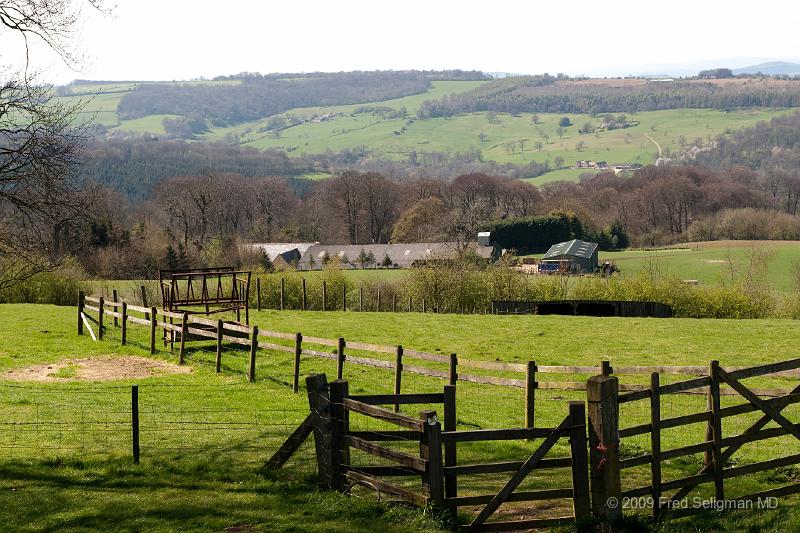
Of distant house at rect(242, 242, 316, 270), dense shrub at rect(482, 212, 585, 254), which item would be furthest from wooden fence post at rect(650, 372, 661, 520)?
dense shrub at rect(482, 212, 585, 254)

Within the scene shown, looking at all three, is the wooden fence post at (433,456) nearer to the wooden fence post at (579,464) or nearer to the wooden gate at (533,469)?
the wooden gate at (533,469)

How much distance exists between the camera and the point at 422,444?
10.8m

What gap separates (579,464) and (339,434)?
318cm

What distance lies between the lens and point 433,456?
1060cm

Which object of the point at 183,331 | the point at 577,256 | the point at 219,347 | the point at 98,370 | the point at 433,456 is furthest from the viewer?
the point at 577,256

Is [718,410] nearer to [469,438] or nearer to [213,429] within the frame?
[469,438]

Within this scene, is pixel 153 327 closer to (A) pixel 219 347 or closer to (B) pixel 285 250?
(A) pixel 219 347

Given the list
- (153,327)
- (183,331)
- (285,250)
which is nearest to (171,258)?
(285,250)

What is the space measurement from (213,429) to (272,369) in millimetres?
8096

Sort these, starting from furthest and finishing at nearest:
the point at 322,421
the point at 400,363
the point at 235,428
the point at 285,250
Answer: the point at 285,250 < the point at 400,363 < the point at 235,428 < the point at 322,421

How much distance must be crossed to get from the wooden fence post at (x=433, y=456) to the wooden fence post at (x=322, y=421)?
5.41 ft

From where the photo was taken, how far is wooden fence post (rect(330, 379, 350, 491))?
1178cm

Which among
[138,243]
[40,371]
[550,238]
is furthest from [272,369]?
[550,238]

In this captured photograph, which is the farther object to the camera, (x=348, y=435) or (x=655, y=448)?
(x=348, y=435)
